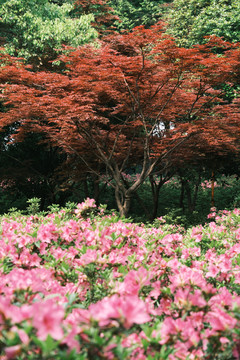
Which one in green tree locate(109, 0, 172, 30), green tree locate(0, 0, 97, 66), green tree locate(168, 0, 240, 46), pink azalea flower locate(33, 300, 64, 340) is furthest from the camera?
green tree locate(109, 0, 172, 30)

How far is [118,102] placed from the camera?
6348 millimetres

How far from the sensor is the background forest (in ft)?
15.2

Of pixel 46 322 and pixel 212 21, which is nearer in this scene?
pixel 46 322

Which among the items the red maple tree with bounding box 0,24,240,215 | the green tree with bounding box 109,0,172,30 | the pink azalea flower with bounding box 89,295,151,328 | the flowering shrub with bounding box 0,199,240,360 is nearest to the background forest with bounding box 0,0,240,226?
the red maple tree with bounding box 0,24,240,215

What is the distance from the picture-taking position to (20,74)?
525 centimetres

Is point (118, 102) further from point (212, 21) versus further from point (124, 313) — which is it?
point (124, 313)

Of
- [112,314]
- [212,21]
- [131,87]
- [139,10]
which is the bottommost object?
[112,314]

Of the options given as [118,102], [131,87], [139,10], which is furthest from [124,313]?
[139,10]

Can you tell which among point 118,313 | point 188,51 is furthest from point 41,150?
point 118,313

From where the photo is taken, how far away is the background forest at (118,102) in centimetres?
462

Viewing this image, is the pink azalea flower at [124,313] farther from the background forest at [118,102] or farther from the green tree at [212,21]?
the green tree at [212,21]

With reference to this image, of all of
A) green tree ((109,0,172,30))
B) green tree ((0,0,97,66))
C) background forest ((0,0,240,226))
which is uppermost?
green tree ((109,0,172,30))

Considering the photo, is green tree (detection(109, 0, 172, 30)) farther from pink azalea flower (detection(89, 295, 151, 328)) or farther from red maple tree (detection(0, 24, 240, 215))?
pink azalea flower (detection(89, 295, 151, 328))

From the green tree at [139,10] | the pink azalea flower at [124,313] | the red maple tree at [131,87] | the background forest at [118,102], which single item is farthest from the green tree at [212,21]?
the pink azalea flower at [124,313]
